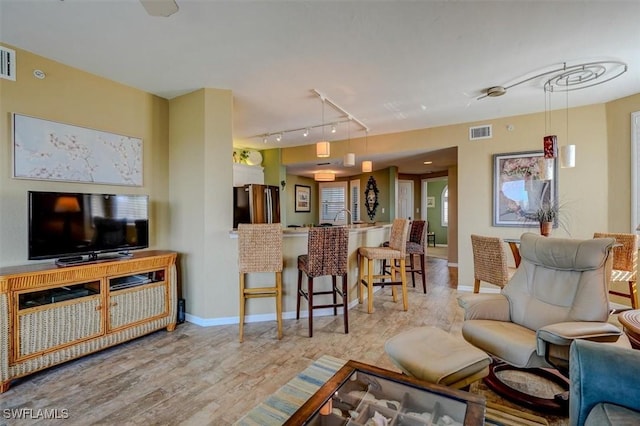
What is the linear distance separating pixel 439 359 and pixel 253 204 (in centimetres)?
287

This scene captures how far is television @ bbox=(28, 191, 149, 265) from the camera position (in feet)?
7.70

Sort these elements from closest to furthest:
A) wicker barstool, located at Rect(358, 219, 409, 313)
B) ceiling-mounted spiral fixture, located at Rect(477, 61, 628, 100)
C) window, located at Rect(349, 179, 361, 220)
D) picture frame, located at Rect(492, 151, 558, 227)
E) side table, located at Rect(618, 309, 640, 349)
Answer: side table, located at Rect(618, 309, 640, 349), ceiling-mounted spiral fixture, located at Rect(477, 61, 628, 100), wicker barstool, located at Rect(358, 219, 409, 313), picture frame, located at Rect(492, 151, 558, 227), window, located at Rect(349, 179, 361, 220)

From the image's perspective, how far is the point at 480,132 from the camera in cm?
449

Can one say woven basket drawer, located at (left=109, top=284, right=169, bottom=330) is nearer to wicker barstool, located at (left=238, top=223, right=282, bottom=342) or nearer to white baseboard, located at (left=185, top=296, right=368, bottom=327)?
white baseboard, located at (left=185, top=296, right=368, bottom=327)

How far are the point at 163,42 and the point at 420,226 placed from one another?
13.2 feet

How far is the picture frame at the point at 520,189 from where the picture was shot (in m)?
4.12

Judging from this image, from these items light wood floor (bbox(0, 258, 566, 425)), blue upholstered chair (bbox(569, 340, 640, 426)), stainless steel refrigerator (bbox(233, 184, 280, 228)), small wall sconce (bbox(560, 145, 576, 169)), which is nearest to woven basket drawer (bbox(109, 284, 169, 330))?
light wood floor (bbox(0, 258, 566, 425))

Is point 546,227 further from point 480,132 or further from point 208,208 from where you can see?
point 208,208

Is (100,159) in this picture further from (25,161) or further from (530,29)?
(530,29)

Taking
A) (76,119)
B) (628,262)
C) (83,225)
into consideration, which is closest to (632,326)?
(628,262)

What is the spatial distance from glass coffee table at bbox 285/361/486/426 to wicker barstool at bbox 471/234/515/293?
2.35 m

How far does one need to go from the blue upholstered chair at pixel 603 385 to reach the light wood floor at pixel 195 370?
1339mm

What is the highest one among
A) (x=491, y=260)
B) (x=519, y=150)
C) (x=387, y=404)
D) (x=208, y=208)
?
(x=519, y=150)

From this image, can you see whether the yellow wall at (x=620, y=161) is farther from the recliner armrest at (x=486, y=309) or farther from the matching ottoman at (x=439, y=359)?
the matching ottoman at (x=439, y=359)
